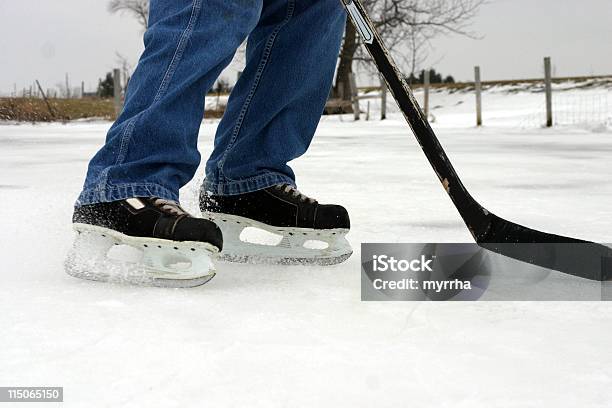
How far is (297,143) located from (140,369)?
76 centimetres

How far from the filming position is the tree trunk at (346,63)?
15.2 meters

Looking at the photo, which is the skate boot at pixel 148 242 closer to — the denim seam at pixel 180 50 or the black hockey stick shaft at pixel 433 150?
the denim seam at pixel 180 50

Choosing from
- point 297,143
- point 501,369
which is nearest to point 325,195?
point 297,143

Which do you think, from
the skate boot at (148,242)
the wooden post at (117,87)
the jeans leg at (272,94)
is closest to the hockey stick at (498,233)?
the jeans leg at (272,94)

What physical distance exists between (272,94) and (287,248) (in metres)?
0.30

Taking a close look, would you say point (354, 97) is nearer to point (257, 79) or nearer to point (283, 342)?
point (257, 79)

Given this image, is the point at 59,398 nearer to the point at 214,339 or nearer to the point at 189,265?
the point at 214,339

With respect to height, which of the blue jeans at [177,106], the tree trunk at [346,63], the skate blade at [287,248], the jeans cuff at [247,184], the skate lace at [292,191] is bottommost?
the skate blade at [287,248]

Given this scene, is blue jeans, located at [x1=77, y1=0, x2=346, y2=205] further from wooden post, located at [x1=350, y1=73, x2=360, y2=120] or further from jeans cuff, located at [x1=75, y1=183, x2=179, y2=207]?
wooden post, located at [x1=350, y1=73, x2=360, y2=120]

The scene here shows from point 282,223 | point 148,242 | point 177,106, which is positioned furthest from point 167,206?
point 282,223

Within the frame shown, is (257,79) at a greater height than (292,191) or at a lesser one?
greater

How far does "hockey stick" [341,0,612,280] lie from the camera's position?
1048 mm

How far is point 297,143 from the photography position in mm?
Answer: 1390

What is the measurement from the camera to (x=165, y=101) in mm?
1120
